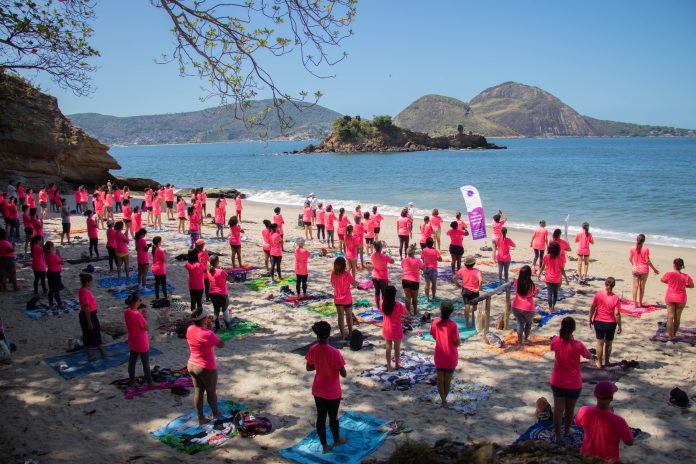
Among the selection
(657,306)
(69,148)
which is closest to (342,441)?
(657,306)

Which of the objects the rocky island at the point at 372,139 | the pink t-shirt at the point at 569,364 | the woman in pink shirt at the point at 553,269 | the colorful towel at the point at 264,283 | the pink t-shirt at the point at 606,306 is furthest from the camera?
the rocky island at the point at 372,139

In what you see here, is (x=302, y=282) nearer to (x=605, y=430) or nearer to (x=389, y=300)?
(x=389, y=300)

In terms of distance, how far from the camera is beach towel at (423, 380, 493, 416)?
7.21 metres

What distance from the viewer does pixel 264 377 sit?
8.29 m

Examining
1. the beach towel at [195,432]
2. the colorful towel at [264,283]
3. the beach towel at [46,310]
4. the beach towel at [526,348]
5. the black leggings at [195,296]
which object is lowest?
the beach towel at [526,348]

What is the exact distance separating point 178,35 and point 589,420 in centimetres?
900

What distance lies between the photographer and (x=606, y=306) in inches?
329

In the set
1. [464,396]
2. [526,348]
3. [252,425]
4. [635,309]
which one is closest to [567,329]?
[464,396]

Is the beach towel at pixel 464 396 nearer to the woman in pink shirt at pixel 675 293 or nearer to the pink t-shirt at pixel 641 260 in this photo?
the woman in pink shirt at pixel 675 293

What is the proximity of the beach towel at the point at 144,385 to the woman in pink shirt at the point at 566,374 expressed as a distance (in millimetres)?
5331

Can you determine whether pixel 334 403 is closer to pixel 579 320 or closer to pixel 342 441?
pixel 342 441

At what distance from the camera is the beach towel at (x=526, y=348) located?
30.1 feet

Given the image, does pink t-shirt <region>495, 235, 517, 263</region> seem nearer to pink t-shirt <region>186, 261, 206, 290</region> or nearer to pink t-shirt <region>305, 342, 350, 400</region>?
pink t-shirt <region>186, 261, 206, 290</region>

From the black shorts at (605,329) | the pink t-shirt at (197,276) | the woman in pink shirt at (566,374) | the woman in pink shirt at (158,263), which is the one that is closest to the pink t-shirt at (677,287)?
the black shorts at (605,329)
